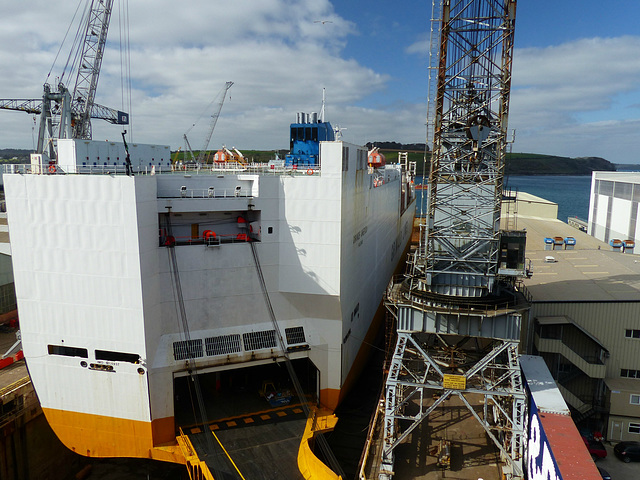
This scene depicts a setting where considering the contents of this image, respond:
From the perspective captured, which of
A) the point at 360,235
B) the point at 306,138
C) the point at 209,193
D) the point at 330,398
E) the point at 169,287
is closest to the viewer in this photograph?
the point at 169,287

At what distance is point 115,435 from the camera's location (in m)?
22.2

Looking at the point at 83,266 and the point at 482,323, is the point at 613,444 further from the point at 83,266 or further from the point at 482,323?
the point at 83,266

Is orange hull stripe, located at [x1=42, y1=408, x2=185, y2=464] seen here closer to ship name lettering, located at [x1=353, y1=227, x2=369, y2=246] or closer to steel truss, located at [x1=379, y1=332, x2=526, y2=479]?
steel truss, located at [x1=379, y1=332, x2=526, y2=479]

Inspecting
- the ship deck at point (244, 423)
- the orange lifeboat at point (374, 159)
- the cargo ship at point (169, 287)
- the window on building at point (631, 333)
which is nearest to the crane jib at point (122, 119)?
the orange lifeboat at point (374, 159)

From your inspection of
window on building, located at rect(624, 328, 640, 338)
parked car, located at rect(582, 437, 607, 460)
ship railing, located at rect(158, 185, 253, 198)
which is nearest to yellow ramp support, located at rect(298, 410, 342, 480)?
ship railing, located at rect(158, 185, 253, 198)

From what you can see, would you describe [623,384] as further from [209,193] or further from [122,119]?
[122,119]

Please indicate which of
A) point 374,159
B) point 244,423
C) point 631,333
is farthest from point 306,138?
point 631,333

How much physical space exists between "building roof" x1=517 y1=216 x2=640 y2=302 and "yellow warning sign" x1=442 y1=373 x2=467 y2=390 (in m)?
11.3

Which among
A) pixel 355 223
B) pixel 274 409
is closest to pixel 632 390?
pixel 355 223

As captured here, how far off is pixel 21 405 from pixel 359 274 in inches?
801

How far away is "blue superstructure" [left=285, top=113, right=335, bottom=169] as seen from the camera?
1257 inches

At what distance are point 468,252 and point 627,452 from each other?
14.5 metres

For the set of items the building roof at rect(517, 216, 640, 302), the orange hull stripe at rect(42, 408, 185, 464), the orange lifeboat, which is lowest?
the orange hull stripe at rect(42, 408, 185, 464)

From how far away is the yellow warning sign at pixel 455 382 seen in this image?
20.0m
